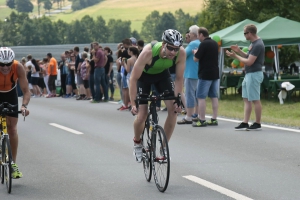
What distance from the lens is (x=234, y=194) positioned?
7.32 meters

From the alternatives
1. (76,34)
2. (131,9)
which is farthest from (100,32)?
→ (131,9)

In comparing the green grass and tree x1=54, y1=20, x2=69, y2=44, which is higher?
tree x1=54, y1=20, x2=69, y2=44

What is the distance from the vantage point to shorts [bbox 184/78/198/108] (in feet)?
48.1

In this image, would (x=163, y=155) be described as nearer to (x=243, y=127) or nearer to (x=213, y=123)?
(x=243, y=127)

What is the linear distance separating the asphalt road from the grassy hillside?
117m

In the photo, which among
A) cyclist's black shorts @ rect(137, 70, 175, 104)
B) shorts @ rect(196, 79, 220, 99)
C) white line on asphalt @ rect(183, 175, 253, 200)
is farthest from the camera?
shorts @ rect(196, 79, 220, 99)

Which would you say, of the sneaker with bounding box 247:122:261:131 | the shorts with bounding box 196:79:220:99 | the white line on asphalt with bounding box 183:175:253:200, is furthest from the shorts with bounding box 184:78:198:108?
the white line on asphalt with bounding box 183:175:253:200

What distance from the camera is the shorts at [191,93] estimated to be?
14.7 m

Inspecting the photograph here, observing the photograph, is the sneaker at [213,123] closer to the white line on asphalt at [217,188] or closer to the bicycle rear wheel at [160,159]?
the white line on asphalt at [217,188]

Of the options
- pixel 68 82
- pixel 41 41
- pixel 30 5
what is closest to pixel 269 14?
pixel 68 82

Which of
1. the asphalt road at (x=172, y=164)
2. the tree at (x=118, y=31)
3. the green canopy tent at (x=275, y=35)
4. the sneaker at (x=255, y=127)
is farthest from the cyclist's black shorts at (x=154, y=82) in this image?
the tree at (x=118, y=31)

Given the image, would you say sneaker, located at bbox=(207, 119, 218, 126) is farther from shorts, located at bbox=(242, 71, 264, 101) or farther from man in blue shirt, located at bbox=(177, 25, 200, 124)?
shorts, located at bbox=(242, 71, 264, 101)

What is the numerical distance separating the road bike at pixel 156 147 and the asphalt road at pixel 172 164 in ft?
0.57

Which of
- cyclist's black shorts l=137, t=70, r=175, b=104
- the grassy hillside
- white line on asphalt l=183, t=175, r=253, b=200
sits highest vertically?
the grassy hillside
